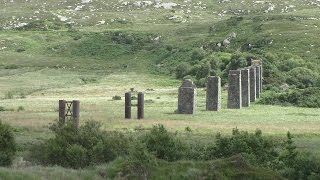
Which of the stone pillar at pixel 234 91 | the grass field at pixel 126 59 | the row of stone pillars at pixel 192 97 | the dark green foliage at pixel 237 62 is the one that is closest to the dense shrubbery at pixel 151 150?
the grass field at pixel 126 59

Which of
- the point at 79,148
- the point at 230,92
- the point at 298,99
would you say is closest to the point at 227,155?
the point at 79,148

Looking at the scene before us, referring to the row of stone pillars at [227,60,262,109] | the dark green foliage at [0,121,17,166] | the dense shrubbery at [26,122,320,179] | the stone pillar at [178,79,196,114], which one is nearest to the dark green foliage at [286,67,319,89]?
the row of stone pillars at [227,60,262,109]

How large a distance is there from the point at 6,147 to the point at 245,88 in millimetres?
32941

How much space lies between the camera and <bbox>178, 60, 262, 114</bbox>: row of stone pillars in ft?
140

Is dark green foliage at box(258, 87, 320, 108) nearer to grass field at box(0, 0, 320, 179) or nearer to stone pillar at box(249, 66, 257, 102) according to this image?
A: stone pillar at box(249, 66, 257, 102)

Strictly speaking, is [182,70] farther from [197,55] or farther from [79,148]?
[79,148]

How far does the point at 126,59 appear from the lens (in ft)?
354

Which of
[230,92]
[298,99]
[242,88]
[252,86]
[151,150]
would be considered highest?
[252,86]

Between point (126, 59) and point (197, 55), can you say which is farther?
point (126, 59)

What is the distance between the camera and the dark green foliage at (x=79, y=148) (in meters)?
20.5

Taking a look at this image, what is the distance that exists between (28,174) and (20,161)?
390 centimetres

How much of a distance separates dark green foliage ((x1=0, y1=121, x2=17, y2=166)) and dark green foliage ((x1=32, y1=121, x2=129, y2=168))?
85 centimetres

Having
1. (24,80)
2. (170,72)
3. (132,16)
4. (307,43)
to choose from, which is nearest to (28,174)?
(24,80)

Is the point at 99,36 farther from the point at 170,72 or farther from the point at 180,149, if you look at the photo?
the point at 180,149
